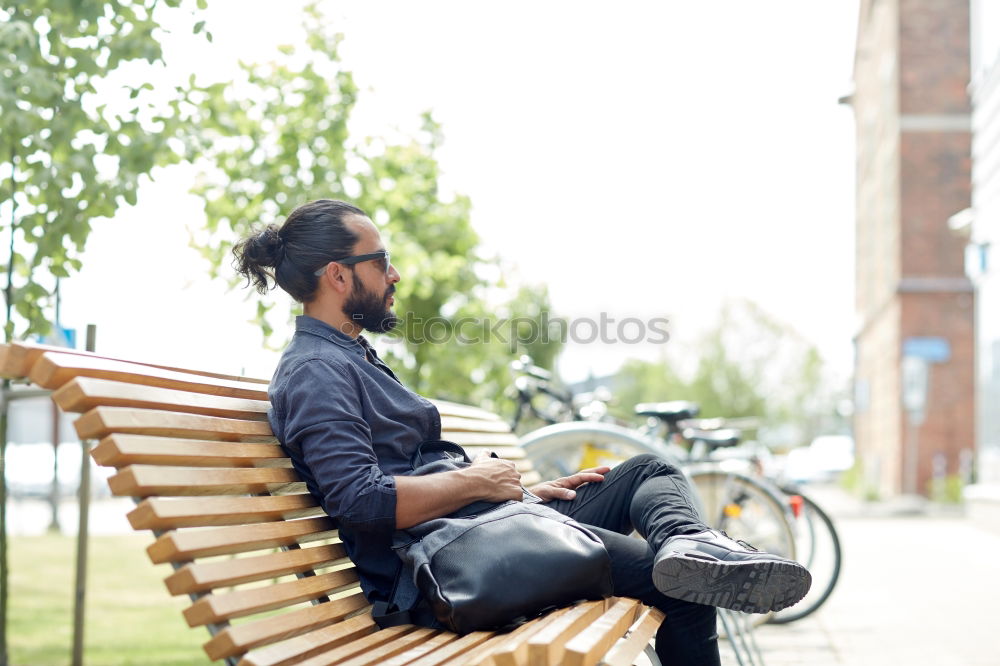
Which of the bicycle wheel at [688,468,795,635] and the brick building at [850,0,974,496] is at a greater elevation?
the brick building at [850,0,974,496]

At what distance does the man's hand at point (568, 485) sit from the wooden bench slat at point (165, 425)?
0.97 meters

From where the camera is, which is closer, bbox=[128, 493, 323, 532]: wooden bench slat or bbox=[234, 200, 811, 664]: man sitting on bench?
bbox=[128, 493, 323, 532]: wooden bench slat

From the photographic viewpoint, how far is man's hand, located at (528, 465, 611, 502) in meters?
3.54

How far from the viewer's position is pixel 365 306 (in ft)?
10.7

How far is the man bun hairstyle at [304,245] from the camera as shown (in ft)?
10.5

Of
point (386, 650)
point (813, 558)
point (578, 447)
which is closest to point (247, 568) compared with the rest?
point (386, 650)

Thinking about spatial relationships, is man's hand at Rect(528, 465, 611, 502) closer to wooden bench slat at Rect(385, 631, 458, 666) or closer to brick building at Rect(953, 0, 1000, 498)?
wooden bench slat at Rect(385, 631, 458, 666)

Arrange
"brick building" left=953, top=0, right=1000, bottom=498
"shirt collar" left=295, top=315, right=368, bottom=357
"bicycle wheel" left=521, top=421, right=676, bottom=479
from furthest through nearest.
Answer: "brick building" left=953, top=0, right=1000, bottom=498, "bicycle wheel" left=521, top=421, right=676, bottom=479, "shirt collar" left=295, top=315, right=368, bottom=357

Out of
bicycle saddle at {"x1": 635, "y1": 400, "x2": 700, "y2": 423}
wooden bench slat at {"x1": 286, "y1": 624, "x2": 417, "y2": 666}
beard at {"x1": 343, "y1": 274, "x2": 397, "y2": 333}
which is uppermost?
beard at {"x1": 343, "y1": 274, "x2": 397, "y2": 333}

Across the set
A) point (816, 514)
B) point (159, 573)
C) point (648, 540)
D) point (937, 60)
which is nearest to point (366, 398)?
point (648, 540)

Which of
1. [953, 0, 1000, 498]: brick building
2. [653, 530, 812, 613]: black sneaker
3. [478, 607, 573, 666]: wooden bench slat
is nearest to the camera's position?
[478, 607, 573, 666]: wooden bench slat

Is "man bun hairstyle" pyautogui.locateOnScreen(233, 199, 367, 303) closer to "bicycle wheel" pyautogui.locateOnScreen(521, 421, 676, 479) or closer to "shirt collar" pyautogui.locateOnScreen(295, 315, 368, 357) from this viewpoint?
"shirt collar" pyautogui.locateOnScreen(295, 315, 368, 357)

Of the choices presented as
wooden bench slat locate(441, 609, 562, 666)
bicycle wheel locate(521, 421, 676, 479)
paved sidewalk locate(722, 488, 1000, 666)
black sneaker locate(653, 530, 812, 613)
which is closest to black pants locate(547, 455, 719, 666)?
black sneaker locate(653, 530, 812, 613)

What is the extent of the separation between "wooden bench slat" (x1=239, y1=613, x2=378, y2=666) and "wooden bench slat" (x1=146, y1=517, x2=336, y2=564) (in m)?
0.23
